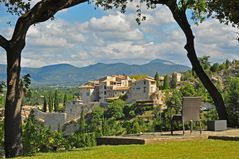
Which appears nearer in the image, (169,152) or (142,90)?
(169,152)

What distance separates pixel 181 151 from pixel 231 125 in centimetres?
602

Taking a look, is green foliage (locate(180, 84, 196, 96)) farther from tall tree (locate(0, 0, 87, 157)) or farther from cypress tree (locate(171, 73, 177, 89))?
cypress tree (locate(171, 73, 177, 89))

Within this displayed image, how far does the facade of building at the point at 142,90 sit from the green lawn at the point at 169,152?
132360mm

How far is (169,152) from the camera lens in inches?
308

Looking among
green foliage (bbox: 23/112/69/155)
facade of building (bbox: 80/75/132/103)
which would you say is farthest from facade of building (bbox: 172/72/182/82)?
green foliage (bbox: 23/112/69/155)

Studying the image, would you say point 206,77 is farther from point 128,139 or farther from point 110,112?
point 110,112

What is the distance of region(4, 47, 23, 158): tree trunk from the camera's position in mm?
8938

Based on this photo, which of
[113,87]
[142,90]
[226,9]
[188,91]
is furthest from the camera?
[113,87]

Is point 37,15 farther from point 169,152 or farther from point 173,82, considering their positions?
point 173,82

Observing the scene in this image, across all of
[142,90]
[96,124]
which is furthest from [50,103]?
[96,124]

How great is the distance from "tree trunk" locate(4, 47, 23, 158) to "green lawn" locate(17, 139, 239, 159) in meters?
0.96

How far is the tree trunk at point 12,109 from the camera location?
29.3ft

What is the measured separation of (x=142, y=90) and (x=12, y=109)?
137m

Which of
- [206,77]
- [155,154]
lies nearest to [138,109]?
[206,77]
